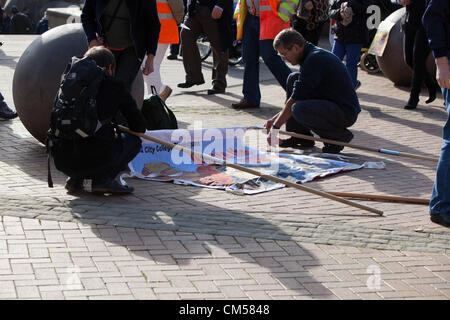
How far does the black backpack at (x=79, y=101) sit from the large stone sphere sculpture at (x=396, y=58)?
21.5 ft

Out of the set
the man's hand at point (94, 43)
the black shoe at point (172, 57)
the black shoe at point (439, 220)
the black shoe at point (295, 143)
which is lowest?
the black shoe at point (172, 57)

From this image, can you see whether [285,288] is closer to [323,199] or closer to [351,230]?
[351,230]

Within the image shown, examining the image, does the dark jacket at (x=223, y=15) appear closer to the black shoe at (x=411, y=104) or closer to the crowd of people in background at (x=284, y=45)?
the crowd of people in background at (x=284, y=45)

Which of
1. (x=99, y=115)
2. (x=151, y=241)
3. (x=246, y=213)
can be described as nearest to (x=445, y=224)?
(x=246, y=213)

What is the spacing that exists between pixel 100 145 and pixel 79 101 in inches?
15.5

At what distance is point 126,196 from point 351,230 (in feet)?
6.02

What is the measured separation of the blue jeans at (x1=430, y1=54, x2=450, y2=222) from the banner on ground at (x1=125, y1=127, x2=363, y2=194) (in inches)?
52.3

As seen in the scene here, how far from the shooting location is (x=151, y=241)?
5180 mm

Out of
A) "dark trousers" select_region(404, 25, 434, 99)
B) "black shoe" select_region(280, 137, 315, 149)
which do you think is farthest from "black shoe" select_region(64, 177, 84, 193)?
"dark trousers" select_region(404, 25, 434, 99)

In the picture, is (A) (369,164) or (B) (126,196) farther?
(A) (369,164)

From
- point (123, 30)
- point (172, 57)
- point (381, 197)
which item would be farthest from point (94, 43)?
point (172, 57)

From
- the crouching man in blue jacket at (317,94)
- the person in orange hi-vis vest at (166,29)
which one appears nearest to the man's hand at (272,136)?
the crouching man in blue jacket at (317,94)

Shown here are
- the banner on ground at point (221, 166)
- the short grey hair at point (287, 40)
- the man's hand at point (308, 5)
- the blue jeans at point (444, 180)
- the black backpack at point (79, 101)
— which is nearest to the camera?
the blue jeans at point (444, 180)

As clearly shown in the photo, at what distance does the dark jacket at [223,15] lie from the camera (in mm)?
11008
